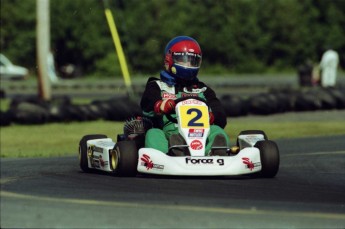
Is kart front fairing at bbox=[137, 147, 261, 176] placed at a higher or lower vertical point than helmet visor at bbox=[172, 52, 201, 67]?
lower

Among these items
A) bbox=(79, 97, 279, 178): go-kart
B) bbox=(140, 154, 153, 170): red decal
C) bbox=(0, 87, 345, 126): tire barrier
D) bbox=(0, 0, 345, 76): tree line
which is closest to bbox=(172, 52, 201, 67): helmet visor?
bbox=(79, 97, 279, 178): go-kart

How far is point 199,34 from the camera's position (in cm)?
5378

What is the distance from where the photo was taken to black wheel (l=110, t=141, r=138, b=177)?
9.62 metres

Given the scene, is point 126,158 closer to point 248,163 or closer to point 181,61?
point 248,163

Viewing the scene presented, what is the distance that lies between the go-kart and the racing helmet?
48 centimetres

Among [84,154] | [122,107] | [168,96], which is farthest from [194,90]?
[122,107]

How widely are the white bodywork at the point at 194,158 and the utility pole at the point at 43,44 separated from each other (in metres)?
14.6

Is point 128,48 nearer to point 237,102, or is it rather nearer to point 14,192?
point 237,102

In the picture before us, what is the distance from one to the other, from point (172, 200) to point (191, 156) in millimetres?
1697

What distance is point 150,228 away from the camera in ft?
21.8

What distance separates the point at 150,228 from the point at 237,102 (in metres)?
15.5

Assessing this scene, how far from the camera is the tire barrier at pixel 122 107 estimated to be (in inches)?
780

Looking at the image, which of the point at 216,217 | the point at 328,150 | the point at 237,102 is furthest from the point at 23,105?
the point at 216,217

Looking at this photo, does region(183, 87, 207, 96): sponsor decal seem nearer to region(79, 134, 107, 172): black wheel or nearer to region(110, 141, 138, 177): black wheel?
region(110, 141, 138, 177): black wheel
